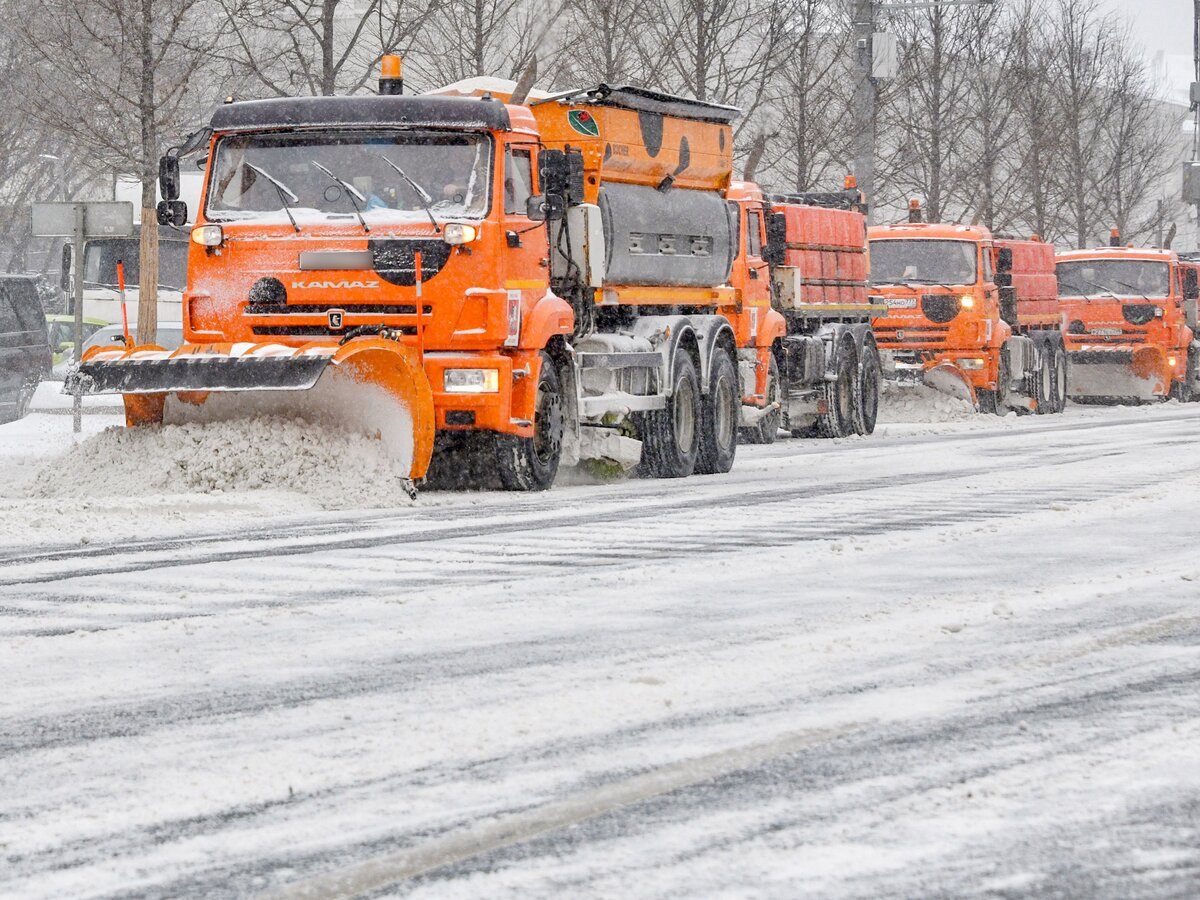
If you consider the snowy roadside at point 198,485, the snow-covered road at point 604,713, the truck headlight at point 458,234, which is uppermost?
the truck headlight at point 458,234

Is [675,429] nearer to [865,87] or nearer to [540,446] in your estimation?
[540,446]

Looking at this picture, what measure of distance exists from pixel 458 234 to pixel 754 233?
805cm

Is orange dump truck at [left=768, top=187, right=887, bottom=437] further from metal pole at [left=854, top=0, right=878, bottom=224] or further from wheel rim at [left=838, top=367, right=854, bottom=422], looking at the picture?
metal pole at [left=854, top=0, right=878, bottom=224]

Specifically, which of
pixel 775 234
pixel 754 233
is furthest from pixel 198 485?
pixel 775 234

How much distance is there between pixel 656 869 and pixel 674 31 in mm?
26693

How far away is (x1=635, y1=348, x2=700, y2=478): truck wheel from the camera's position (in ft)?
53.4

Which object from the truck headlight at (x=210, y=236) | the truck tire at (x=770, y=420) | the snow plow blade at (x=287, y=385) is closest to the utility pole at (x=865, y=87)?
the truck tire at (x=770, y=420)

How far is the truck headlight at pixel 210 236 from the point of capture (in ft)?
45.4

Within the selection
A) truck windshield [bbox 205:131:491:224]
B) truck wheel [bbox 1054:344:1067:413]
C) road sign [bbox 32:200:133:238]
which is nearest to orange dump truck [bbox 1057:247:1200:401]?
truck wheel [bbox 1054:344:1067:413]

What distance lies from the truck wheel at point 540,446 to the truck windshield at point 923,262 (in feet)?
45.2

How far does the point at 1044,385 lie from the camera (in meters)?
30.7

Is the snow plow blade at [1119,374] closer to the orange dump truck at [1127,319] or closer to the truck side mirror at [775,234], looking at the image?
the orange dump truck at [1127,319]

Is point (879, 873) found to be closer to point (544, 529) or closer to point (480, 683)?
point (480, 683)

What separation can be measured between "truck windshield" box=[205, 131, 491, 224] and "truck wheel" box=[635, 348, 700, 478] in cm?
307
